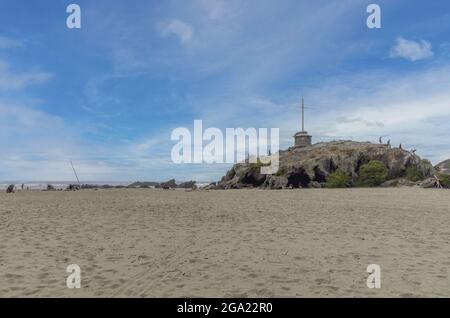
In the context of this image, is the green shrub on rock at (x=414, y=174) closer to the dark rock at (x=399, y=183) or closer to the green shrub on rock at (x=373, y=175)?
the dark rock at (x=399, y=183)

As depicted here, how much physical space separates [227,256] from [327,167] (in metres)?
67.6

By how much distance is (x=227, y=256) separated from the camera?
12781 millimetres

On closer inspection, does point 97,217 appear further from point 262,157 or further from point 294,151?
point 294,151

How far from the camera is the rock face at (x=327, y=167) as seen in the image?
240 feet

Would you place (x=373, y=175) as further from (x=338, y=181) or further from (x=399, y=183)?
(x=338, y=181)

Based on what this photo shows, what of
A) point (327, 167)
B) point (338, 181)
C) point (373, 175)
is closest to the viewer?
point (338, 181)

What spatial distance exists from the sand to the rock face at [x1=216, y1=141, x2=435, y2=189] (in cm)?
5199

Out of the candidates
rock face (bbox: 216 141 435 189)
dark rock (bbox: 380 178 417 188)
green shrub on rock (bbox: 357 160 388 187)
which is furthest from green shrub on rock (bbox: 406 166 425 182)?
green shrub on rock (bbox: 357 160 388 187)

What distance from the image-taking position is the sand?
9.41 metres

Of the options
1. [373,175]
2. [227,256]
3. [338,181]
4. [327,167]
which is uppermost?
[327,167]

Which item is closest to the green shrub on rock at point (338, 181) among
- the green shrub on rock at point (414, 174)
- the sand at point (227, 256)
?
the green shrub on rock at point (414, 174)

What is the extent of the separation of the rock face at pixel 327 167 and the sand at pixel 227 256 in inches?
2047

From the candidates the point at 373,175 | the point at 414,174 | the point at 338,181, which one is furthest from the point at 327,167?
the point at 414,174
